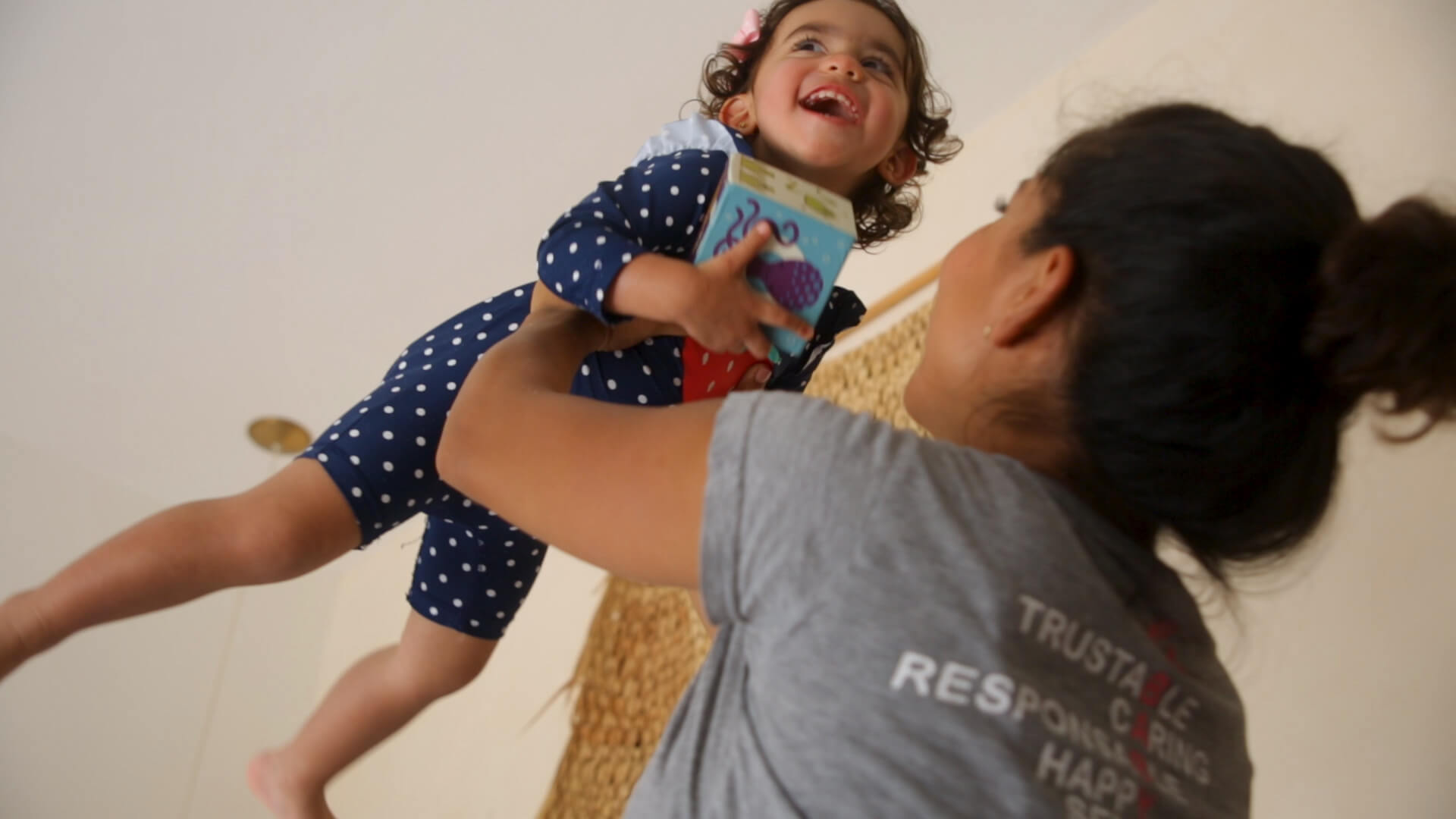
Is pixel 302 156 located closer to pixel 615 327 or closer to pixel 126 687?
pixel 615 327

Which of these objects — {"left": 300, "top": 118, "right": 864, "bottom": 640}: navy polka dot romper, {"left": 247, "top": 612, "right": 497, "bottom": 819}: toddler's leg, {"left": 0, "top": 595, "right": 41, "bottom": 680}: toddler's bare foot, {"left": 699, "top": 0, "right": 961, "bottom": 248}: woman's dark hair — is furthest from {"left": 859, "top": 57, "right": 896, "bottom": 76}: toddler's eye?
{"left": 0, "top": 595, "right": 41, "bottom": 680}: toddler's bare foot

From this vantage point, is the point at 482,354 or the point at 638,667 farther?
the point at 638,667

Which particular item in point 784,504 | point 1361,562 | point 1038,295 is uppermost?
point 1038,295

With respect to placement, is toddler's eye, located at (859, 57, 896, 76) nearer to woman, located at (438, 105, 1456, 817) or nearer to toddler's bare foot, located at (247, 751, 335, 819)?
woman, located at (438, 105, 1456, 817)

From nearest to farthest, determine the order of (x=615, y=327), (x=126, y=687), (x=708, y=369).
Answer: (x=615, y=327) → (x=708, y=369) → (x=126, y=687)

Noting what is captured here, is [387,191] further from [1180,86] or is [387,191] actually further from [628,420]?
[628,420]

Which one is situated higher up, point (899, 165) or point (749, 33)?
point (749, 33)

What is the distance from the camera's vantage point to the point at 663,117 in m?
1.56

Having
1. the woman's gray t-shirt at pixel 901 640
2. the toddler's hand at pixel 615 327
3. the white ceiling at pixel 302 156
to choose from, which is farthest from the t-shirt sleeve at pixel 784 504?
the white ceiling at pixel 302 156

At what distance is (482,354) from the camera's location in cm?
87

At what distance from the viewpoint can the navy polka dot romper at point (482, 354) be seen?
2.37 ft

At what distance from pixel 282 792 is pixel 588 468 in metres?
0.69

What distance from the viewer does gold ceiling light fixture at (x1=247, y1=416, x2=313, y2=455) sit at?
222 cm

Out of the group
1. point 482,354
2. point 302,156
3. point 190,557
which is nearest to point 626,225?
point 482,354
